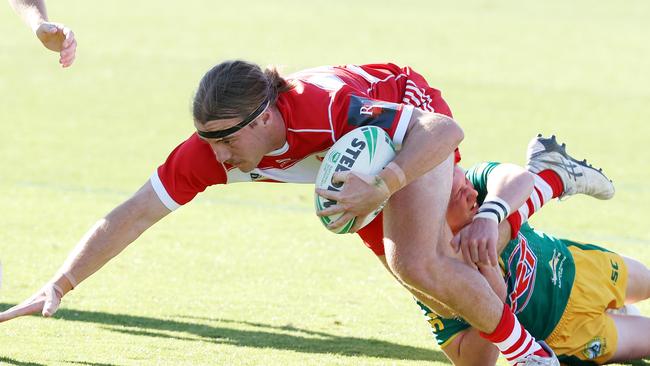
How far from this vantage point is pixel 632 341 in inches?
226

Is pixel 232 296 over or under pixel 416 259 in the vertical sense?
under

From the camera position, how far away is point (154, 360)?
550 centimetres

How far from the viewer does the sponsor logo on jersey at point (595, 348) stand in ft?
18.6

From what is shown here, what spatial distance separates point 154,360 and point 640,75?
15.6 m

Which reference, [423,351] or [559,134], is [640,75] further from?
[423,351]

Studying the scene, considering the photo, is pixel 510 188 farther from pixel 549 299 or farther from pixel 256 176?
pixel 256 176

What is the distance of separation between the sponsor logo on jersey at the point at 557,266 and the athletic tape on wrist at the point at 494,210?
2.15ft

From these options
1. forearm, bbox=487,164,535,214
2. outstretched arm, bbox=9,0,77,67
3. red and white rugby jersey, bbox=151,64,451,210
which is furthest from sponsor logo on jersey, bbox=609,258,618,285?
outstretched arm, bbox=9,0,77,67

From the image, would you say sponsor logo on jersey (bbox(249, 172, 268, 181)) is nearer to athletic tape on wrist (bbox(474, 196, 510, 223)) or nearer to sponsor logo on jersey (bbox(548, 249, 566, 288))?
athletic tape on wrist (bbox(474, 196, 510, 223))

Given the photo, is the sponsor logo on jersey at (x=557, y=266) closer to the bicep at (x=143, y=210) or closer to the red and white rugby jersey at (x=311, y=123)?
the red and white rugby jersey at (x=311, y=123)

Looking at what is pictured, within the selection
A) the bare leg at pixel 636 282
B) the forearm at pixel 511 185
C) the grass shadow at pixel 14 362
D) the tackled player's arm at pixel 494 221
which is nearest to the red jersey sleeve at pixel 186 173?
the grass shadow at pixel 14 362

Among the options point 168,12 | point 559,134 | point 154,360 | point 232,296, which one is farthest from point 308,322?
point 168,12

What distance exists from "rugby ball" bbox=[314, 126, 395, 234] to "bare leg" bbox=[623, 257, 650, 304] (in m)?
1.84

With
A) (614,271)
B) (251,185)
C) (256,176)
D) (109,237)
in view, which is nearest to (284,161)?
(256,176)
